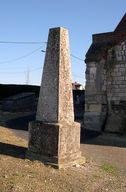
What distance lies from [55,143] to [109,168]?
5.04 feet

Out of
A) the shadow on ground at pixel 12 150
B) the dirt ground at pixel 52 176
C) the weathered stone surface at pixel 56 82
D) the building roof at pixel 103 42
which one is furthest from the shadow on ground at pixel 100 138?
the weathered stone surface at pixel 56 82

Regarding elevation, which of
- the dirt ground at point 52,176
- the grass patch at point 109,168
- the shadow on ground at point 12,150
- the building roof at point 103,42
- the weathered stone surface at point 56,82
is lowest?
the grass patch at point 109,168

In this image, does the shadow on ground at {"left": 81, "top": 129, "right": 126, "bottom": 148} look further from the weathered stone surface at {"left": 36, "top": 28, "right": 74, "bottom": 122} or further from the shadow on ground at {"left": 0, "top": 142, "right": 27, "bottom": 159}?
the weathered stone surface at {"left": 36, "top": 28, "right": 74, "bottom": 122}

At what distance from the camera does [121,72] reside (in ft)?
53.2

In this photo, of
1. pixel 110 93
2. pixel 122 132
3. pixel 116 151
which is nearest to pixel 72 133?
pixel 116 151

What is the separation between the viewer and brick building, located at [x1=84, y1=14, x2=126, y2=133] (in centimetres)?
1612

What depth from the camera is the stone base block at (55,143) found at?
291 inches

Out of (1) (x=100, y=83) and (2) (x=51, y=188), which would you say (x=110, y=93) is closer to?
(1) (x=100, y=83)

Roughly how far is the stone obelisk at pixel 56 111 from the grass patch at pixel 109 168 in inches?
24.4

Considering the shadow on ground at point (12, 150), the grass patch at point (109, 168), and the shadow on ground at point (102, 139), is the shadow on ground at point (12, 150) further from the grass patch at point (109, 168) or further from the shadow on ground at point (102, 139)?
the shadow on ground at point (102, 139)

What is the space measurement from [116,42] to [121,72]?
1.42 m

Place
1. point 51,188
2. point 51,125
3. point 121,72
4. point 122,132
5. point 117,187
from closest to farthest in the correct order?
point 51,188 < point 117,187 < point 51,125 < point 122,132 < point 121,72

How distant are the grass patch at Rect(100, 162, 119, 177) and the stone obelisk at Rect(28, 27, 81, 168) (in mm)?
619

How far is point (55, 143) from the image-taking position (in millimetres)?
7391
